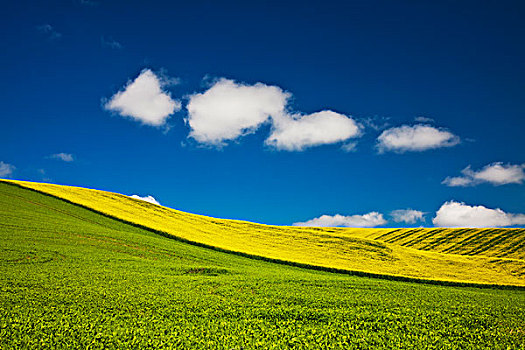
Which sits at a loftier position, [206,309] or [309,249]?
[309,249]

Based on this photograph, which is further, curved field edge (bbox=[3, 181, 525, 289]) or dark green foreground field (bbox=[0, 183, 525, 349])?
curved field edge (bbox=[3, 181, 525, 289])

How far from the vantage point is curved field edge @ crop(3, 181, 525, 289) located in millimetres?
42594

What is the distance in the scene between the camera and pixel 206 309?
19.2 metres

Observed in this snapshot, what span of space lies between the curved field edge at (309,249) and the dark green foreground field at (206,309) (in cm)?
1080

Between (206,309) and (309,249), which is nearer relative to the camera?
(206,309)

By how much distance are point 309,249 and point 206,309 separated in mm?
37081

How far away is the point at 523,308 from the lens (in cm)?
2550

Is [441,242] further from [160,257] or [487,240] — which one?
[160,257]

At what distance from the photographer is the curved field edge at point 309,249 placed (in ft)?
140

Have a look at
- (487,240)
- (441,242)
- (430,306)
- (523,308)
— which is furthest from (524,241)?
(430,306)

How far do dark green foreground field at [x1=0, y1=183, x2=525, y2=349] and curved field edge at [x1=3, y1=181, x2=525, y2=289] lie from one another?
10798 mm

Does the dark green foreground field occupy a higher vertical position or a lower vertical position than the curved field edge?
lower

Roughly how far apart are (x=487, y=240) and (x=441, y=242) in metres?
10.0

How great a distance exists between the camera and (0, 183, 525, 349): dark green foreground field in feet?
49.2
